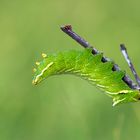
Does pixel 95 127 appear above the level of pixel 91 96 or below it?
below

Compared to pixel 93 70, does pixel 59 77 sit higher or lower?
higher

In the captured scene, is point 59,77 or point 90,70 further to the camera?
point 59,77

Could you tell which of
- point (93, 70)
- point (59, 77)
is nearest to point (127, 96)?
point (93, 70)

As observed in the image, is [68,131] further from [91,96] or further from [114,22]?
[114,22]

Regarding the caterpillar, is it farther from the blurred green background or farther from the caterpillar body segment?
the blurred green background

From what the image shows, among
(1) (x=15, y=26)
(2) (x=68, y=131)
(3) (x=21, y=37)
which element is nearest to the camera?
(2) (x=68, y=131)

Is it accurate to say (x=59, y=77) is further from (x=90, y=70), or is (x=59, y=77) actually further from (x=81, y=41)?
(x=81, y=41)

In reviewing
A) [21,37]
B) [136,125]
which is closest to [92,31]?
[21,37]

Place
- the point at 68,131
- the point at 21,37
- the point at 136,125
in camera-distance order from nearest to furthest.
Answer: the point at 136,125
the point at 68,131
the point at 21,37
